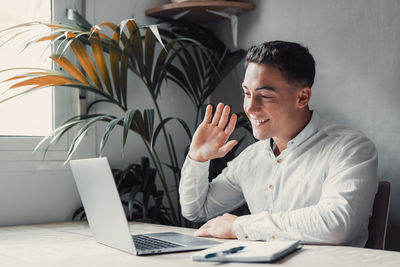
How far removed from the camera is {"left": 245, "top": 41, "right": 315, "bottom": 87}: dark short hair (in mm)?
2074

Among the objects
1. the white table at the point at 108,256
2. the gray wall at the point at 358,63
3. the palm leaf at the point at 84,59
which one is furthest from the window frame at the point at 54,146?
the gray wall at the point at 358,63

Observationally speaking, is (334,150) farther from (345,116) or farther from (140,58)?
(140,58)

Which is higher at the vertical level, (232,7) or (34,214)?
(232,7)

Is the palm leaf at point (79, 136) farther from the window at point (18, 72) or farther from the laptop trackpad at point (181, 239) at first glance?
the laptop trackpad at point (181, 239)

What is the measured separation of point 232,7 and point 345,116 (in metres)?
0.89

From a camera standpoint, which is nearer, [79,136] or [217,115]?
[217,115]

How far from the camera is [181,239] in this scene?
1.75 m

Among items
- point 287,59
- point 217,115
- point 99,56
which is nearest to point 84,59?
point 99,56

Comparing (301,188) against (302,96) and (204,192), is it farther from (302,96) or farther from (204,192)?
(204,192)

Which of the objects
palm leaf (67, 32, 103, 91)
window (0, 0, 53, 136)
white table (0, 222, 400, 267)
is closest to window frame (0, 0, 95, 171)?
window (0, 0, 53, 136)

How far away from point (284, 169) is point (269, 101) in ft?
0.89

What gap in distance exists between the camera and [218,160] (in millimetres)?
2711

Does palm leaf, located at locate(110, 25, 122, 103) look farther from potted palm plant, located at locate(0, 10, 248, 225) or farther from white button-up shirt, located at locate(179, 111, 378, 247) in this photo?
white button-up shirt, located at locate(179, 111, 378, 247)

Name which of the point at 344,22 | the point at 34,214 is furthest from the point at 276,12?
the point at 34,214
